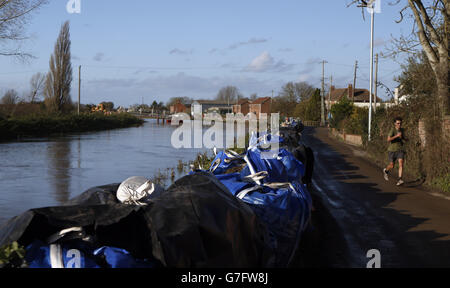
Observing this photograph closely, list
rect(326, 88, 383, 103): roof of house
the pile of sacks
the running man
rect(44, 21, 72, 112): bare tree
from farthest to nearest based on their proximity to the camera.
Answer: rect(326, 88, 383, 103): roof of house < rect(44, 21, 72, 112): bare tree < the running man < the pile of sacks

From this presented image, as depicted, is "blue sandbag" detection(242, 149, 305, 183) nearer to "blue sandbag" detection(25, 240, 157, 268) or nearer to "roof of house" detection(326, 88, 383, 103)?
"blue sandbag" detection(25, 240, 157, 268)

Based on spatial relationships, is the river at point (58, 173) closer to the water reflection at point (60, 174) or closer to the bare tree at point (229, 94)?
the water reflection at point (60, 174)

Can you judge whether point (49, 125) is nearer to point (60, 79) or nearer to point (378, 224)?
point (60, 79)

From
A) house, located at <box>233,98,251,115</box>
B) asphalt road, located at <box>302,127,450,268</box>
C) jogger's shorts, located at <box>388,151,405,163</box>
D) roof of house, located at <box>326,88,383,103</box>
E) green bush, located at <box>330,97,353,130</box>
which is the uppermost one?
roof of house, located at <box>326,88,383,103</box>

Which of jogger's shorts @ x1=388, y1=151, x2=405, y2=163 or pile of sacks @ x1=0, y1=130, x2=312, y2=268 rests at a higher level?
pile of sacks @ x1=0, y1=130, x2=312, y2=268

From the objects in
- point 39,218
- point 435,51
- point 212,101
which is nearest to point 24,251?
point 39,218

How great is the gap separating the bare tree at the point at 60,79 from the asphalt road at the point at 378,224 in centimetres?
5182

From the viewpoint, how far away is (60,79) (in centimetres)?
5966

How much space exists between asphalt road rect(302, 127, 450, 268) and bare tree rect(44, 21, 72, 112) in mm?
51816

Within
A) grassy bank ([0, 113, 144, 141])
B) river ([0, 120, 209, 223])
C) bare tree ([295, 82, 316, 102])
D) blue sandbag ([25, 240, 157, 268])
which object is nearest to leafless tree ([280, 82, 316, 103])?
bare tree ([295, 82, 316, 102])

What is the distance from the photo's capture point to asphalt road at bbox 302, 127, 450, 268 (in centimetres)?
602

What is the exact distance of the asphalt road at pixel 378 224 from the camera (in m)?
6.02

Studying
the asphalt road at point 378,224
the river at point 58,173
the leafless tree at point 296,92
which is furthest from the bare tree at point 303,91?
the asphalt road at point 378,224

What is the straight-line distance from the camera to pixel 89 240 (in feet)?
10.0
